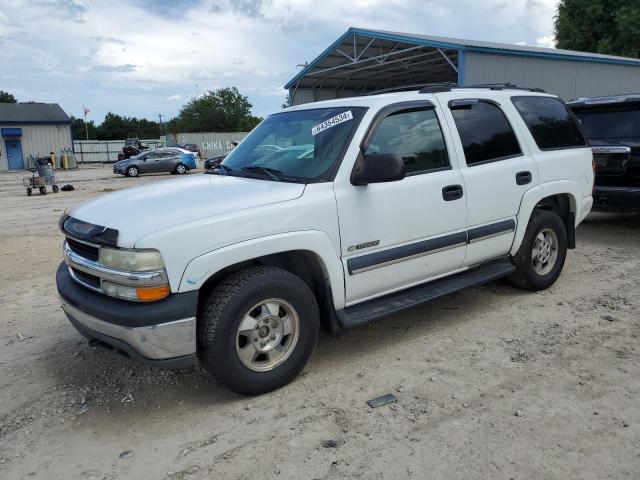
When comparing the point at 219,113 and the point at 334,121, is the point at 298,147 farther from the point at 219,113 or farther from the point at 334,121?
the point at 219,113

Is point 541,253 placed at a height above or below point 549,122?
below

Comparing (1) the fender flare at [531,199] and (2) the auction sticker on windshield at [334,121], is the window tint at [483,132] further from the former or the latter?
(2) the auction sticker on windshield at [334,121]

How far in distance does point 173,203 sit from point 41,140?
44.5 metres

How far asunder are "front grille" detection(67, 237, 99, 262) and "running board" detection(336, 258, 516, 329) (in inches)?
63.1

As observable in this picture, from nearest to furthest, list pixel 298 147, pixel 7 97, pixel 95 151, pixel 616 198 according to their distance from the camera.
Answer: pixel 298 147 → pixel 616 198 → pixel 95 151 → pixel 7 97

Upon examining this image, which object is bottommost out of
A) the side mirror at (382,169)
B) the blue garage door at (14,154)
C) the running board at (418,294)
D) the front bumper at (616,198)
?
the running board at (418,294)

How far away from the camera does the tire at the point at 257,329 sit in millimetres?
3139

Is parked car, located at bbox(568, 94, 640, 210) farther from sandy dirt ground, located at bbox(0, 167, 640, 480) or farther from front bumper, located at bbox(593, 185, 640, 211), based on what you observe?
sandy dirt ground, located at bbox(0, 167, 640, 480)

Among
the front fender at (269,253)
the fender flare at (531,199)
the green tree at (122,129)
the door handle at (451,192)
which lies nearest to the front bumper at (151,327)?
the front fender at (269,253)

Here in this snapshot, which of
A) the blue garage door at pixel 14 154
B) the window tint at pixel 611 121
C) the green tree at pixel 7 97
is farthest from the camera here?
the green tree at pixel 7 97

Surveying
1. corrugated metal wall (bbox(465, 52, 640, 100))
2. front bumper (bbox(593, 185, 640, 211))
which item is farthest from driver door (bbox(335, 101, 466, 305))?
corrugated metal wall (bbox(465, 52, 640, 100))

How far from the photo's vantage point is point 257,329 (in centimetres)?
333

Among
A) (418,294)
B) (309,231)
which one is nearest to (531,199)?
(418,294)

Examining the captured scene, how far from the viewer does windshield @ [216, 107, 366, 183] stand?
3.72 m
